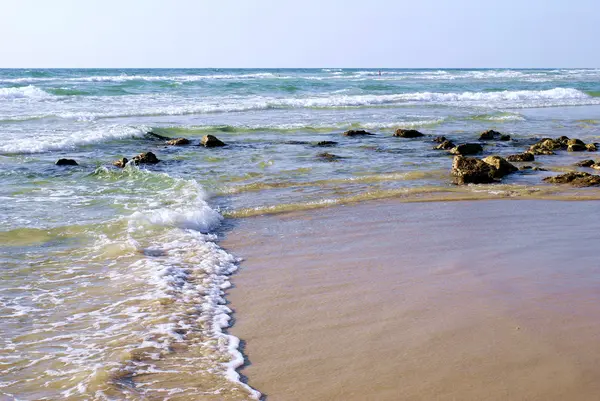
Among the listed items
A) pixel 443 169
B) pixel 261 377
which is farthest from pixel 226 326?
pixel 443 169

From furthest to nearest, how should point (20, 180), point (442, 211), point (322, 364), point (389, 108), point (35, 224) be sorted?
point (389, 108)
point (20, 180)
point (442, 211)
point (35, 224)
point (322, 364)

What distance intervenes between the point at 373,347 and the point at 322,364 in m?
0.41

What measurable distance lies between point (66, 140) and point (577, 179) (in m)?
11.3

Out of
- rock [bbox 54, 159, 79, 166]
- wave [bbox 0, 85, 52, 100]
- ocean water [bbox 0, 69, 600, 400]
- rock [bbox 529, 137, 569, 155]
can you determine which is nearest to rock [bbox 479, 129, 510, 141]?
ocean water [bbox 0, 69, 600, 400]

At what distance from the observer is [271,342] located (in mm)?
4094

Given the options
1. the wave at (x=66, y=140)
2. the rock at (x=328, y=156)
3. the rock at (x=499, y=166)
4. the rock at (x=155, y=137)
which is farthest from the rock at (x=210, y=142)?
the rock at (x=499, y=166)

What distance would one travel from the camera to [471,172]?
1026 cm

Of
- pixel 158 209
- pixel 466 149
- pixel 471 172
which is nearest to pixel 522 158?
pixel 466 149

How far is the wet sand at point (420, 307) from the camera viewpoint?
354cm

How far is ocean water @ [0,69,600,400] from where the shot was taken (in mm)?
3810

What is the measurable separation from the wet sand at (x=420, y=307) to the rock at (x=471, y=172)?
8.53ft

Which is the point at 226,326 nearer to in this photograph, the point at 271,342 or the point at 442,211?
the point at 271,342

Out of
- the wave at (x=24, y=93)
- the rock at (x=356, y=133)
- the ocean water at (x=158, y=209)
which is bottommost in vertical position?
the ocean water at (x=158, y=209)

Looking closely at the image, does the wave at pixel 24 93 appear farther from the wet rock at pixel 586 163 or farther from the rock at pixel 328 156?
the wet rock at pixel 586 163
